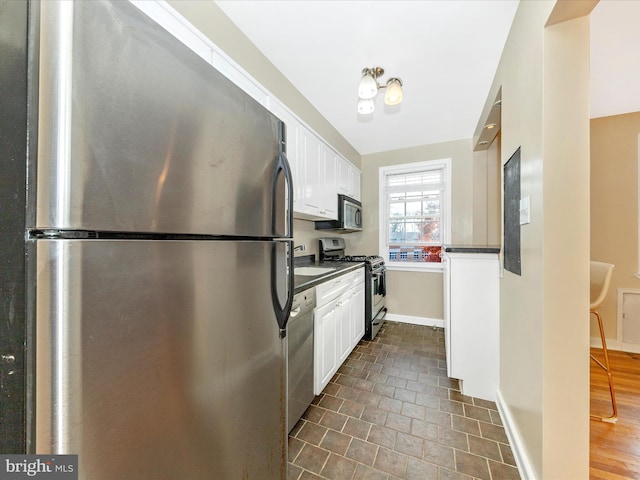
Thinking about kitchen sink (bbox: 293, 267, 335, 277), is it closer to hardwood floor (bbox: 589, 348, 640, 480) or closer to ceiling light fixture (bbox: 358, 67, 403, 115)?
ceiling light fixture (bbox: 358, 67, 403, 115)

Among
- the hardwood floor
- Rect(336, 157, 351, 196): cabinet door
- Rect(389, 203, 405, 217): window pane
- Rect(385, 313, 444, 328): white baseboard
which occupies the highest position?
Rect(336, 157, 351, 196): cabinet door

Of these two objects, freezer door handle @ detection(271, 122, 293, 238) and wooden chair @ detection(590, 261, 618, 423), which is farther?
wooden chair @ detection(590, 261, 618, 423)

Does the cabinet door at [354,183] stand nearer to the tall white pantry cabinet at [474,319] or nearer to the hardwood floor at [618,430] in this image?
the tall white pantry cabinet at [474,319]

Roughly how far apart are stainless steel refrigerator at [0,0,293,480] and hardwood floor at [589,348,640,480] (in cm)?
199

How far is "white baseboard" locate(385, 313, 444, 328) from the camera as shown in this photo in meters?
3.53

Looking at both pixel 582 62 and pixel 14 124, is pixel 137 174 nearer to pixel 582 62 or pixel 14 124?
pixel 14 124

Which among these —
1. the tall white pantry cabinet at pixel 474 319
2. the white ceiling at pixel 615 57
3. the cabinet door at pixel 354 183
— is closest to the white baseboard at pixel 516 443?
the tall white pantry cabinet at pixel 474 319

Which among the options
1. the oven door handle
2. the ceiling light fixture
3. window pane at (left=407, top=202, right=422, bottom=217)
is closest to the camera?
the ceiling light fixture

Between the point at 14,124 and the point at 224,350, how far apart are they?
0.72m

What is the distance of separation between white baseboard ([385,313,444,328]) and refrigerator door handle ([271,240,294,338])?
10.1ft

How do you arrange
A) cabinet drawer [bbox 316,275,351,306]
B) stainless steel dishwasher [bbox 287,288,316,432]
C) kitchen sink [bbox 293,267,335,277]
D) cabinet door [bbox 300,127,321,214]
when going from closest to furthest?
1. stainless steel dishwasher [bbox 287,288,316,432]
2. cabinet drawer [bbox 316,275,351,306]
3. kitchen sink [bbox 293,267,335,277]
4. cabinet door [bbox 300,127,321,214]

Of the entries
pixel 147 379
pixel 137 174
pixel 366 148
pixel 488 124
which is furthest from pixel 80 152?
pixel 366 148

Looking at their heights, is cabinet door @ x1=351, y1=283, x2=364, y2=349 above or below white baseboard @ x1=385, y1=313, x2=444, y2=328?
above

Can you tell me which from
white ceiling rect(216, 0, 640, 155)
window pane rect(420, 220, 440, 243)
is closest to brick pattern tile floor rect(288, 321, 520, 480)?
window pane rect(420, 220, 440, 243)
